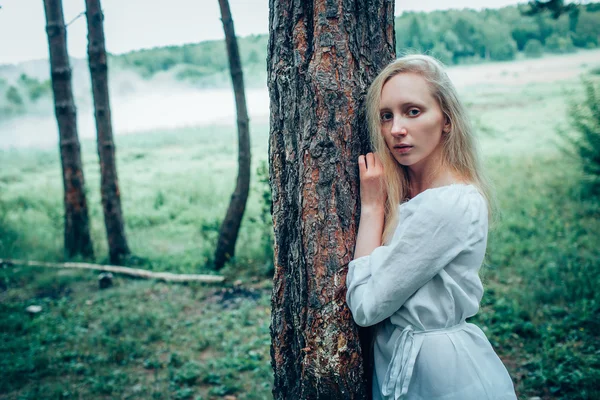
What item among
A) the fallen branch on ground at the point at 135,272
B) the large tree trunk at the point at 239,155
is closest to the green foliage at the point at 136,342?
the fallen branch on ground at the point at 135,272

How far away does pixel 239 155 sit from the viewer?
7.35m

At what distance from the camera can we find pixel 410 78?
73.2 inches

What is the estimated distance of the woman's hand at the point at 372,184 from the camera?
1906mm

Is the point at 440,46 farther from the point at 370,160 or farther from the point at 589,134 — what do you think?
the point at 370,160

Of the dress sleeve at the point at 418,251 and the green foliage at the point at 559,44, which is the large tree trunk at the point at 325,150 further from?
the green foliage at the point at 559,44

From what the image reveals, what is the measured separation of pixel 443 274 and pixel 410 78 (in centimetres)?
81

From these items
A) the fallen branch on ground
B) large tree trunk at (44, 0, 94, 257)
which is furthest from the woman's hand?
large tree trunk at (44, 0, 94, 257)

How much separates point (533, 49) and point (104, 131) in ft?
78.3

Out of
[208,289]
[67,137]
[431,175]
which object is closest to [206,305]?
[208,289]

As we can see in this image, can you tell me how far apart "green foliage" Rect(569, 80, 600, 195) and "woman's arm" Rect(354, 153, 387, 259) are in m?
8.33

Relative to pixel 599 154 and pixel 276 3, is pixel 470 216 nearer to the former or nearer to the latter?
pixel 276 3

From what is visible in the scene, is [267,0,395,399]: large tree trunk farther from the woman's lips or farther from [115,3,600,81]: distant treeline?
[115,3,600,81]: distant treeline

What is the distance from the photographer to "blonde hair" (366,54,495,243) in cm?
186

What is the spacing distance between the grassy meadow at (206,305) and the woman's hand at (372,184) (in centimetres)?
72
